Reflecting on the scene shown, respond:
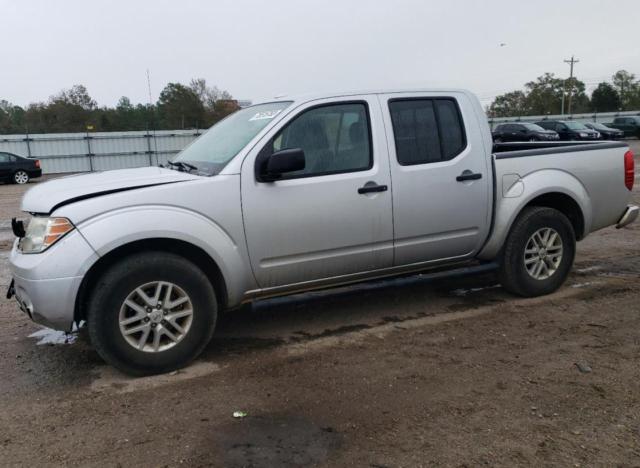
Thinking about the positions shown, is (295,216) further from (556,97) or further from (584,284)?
(556,97)

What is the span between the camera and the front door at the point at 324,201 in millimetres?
4098

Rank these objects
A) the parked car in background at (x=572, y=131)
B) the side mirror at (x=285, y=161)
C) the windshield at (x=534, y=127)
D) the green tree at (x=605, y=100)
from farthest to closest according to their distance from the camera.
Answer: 1. the green tree at (x=605, y=100)
2. the parked car in background at (x=572, y=131)
3. the windshield at (x=534, y=127)
4. the side mirror at (x=285, y=161)

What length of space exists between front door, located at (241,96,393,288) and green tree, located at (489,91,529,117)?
9325cm

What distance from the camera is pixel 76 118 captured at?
2142 inches

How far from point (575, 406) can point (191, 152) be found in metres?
3.46

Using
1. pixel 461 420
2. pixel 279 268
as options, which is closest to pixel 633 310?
pixel 461 420

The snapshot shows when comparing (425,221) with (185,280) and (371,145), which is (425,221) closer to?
(371,145)

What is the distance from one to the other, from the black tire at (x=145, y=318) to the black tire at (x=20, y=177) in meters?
23.3

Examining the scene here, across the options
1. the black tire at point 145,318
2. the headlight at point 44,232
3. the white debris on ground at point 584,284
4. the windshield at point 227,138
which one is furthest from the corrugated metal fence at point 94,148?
the black tire at point 145,318

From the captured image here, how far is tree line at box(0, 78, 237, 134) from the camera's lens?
2092 inches

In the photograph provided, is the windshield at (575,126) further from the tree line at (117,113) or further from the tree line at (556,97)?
the tree line at (556,97)

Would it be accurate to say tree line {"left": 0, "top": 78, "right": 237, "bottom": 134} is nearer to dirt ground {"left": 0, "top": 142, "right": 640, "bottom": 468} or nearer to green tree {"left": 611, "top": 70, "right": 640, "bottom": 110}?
dirt ground {"left": 0, "top": 142, "right": 640, "bottom": 468}

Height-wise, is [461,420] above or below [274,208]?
below

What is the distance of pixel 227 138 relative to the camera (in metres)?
4.59
